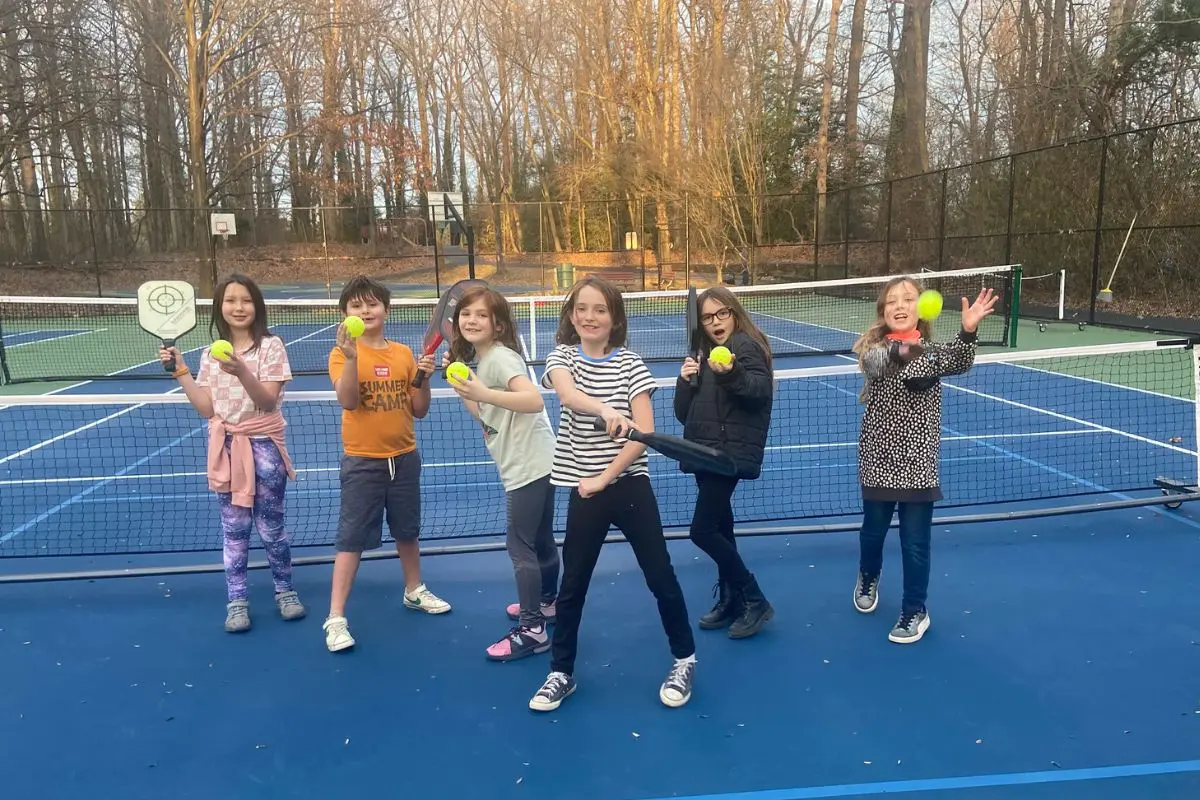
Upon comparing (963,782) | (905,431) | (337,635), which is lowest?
(963,782)

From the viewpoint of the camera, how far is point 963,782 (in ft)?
8.74

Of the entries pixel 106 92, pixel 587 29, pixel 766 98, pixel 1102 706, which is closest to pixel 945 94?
pixel 766 98

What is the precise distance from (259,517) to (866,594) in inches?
110

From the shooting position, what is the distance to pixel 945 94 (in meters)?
29.2

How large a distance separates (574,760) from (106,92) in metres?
30.3

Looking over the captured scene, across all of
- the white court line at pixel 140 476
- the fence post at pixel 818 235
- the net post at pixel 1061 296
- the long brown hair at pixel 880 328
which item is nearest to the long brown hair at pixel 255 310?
the long brown hair at pixel 880 328

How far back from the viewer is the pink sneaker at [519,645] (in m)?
3.50

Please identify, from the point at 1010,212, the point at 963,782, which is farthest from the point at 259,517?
the point at 1010,212

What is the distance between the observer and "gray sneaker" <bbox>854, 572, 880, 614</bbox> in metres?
3.88

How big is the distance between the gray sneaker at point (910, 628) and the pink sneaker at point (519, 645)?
4.86ft

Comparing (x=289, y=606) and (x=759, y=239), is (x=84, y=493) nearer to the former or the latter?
(x=289, y=606)

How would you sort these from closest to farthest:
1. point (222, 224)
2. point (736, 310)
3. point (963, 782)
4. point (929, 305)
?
point (963, 782) < point (929, 305) < point (736, 310) < point (222, 224)

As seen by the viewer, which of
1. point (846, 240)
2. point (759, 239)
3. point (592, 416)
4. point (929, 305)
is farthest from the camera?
point (759, 239)

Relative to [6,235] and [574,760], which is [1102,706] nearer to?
[574,760]
